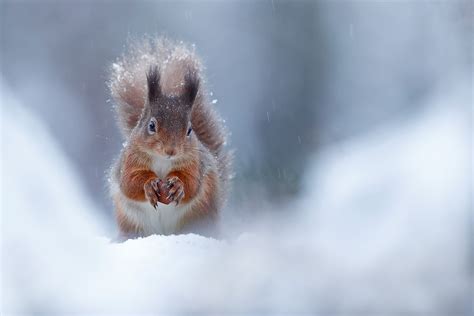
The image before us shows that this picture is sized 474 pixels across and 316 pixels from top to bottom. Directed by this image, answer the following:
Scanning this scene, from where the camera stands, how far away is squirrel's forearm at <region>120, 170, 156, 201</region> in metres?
1.48

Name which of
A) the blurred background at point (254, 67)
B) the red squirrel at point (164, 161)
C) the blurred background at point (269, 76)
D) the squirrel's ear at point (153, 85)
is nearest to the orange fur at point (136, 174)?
the red squirrel at point (164, 161)

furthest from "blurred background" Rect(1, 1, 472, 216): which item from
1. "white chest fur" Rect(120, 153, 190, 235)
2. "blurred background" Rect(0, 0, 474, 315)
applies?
"white chest fur" Rect(120, 153, 190, 235)

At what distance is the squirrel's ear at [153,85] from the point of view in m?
1.51

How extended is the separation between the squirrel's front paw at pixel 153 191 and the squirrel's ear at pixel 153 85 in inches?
9.3

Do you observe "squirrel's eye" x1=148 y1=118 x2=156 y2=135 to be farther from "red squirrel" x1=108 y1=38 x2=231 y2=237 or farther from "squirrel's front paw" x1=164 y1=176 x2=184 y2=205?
"squirrel's front paw" x1=164 y1=176 x2=184 y2=205

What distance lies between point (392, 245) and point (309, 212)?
0.95 metres

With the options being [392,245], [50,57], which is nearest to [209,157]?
[392,245]

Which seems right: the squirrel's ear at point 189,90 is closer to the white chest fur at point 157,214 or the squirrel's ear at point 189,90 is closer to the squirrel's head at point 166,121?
the squirrel's head at point 166,121

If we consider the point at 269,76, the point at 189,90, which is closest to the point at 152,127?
the point at 189,90

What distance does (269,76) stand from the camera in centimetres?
325

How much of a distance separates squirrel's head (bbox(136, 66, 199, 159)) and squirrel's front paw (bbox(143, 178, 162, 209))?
0.07 meters

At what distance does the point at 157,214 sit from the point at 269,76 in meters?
1.85

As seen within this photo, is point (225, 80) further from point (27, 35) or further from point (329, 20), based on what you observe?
point (27, 35)

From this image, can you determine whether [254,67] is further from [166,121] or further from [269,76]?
[166,121]
